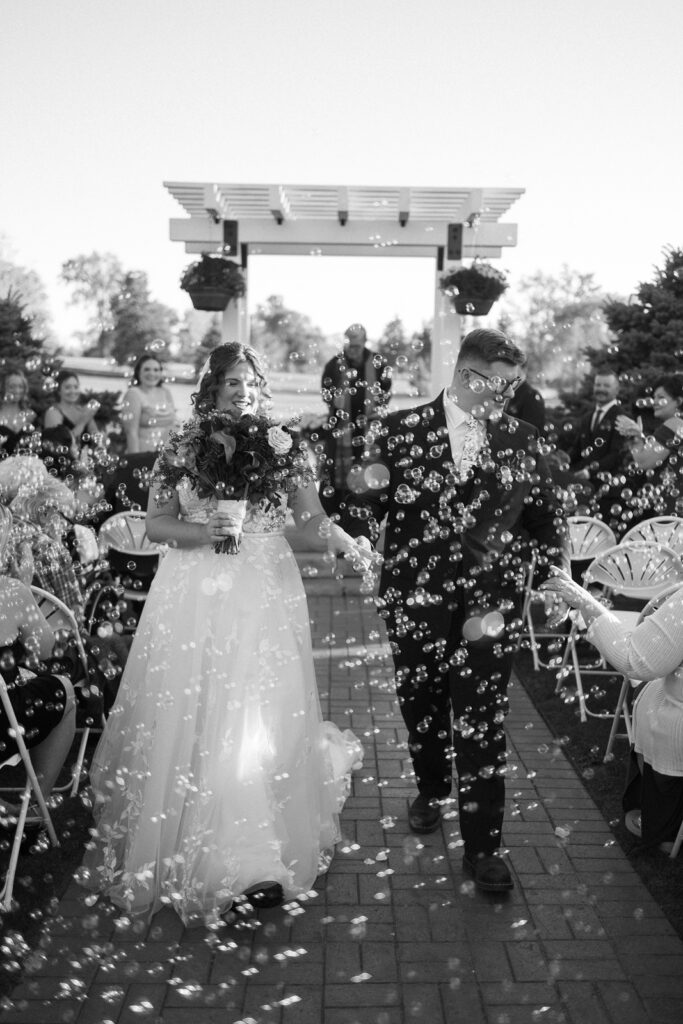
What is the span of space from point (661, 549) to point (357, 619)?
147 inches

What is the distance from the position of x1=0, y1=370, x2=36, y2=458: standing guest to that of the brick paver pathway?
4205mm

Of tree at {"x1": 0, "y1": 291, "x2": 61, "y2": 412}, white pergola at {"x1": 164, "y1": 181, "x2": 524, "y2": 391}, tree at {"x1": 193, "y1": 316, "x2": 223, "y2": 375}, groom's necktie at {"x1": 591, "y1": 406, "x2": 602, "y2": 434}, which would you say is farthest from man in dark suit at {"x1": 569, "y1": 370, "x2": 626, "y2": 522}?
tree at {"x1": 0, "y1": 291, "x2": 61, "y2": 412}

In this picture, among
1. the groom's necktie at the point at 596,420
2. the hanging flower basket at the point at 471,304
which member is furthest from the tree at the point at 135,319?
the groom's necktie at the point at 596,420

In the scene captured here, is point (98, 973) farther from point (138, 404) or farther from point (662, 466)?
point (138, 404)

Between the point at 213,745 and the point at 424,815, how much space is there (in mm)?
1123

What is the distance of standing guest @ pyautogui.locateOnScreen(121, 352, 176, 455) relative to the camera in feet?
27.0

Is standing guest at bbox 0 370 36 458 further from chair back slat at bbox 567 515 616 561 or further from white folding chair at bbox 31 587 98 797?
chair back slat at bbox 567 515 616 561

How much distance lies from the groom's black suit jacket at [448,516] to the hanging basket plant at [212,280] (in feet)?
24.5

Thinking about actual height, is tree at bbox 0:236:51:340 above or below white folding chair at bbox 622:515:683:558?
above

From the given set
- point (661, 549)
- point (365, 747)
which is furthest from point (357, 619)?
point (661, 549)

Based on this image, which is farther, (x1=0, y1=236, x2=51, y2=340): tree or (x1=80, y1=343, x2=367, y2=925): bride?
(x1=0, y1=236, x2=51, y2=340): tree

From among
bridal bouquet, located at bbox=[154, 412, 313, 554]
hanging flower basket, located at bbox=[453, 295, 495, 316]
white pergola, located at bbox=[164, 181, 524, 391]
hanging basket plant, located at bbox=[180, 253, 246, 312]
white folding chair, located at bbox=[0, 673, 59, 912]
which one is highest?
white pergola, located at bbox=[164, 181, 524, 391]

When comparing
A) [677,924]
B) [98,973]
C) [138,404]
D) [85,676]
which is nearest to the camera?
[98,973]

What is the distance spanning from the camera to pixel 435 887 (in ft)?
12.2
